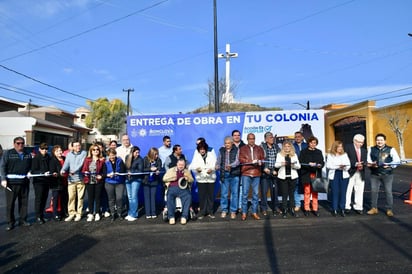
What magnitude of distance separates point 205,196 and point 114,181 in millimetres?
2157


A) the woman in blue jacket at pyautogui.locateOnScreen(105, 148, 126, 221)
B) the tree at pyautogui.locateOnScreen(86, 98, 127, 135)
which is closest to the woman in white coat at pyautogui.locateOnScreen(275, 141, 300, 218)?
the woman in blue jacket at pyautogui.locateOnScreen(105, 148, 126, 221)

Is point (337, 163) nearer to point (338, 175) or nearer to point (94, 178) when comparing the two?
point (338, 175)

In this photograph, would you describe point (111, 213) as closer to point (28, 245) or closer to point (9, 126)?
point (28, 245)

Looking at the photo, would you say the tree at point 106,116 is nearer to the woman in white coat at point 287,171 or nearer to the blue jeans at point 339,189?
the woman in white coat at point 287,171

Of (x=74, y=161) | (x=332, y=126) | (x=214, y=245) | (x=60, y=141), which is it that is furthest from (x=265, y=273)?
(x=60, y=141)

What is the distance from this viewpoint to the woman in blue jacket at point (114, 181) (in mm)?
7215

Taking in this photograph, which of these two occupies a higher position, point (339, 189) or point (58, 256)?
point (339, 189)

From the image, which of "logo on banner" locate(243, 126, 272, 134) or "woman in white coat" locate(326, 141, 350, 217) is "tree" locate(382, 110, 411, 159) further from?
"woman in white coat" locate(326, 141, 350, 217)

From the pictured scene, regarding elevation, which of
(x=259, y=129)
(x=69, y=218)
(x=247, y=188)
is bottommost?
(x=69, y=218)

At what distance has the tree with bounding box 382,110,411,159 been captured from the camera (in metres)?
22.7

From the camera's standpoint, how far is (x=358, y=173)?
722cm

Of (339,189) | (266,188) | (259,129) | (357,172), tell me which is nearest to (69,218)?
(266,188)

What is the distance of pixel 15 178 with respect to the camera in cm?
675

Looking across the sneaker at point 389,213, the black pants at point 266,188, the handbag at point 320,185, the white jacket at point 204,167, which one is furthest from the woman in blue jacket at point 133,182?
the sneaker at point 389,213
